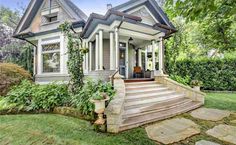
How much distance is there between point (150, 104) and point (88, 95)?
2.71 meters

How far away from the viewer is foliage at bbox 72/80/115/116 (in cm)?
631

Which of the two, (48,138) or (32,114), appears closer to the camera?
(48,138)

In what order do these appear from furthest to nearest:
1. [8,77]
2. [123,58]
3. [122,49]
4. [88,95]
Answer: [123,58], [122,49], [8,77], [88,95]

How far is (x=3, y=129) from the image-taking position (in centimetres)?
567

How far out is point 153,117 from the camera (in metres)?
6.73

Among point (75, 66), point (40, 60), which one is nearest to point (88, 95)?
point (75, 66)

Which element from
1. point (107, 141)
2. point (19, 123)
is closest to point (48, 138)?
point (107, 141)

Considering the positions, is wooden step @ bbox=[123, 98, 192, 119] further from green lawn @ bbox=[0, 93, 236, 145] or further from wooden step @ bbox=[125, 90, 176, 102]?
green lawn @ bbox=[0, 93, 236, 145]

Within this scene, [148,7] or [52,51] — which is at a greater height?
[148,7]

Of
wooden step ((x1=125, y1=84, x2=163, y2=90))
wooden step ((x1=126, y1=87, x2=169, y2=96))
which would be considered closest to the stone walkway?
wooden step ((x1=126, y1=87, x2=169, y2=96))

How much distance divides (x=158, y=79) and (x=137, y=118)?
5.49m

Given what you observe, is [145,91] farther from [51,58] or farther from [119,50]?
[51,58]

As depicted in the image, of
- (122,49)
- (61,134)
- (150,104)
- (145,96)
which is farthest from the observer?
(122,49)

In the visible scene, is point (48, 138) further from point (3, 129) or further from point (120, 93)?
point (120, 93)
